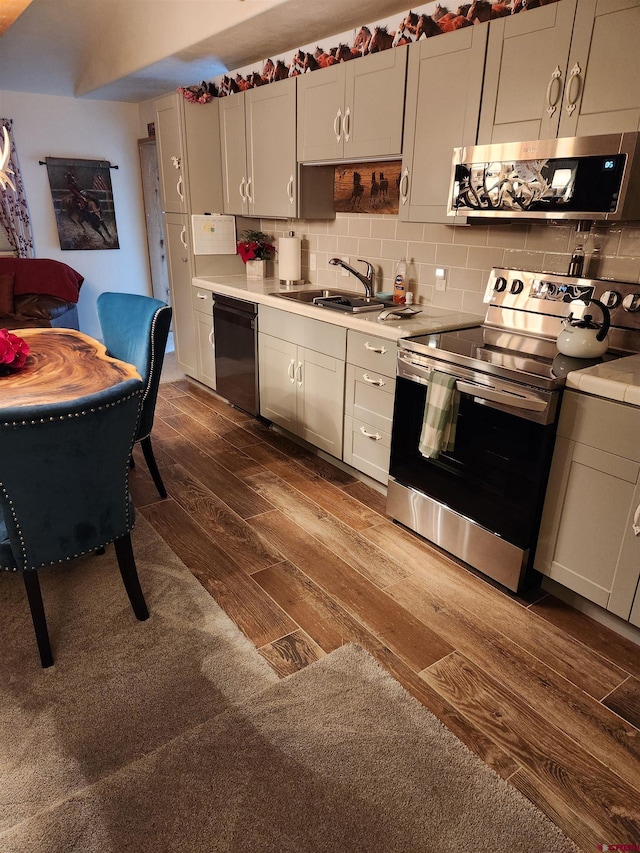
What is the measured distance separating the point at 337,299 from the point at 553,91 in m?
1.65

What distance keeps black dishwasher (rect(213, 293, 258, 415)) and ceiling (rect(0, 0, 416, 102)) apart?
1.57 m

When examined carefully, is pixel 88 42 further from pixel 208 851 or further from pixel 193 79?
pixel 208 851

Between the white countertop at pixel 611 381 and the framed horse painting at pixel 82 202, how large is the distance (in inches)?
216

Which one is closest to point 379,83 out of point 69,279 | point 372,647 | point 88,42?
point 372,647

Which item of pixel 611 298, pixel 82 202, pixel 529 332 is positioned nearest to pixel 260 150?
pixel 529 332

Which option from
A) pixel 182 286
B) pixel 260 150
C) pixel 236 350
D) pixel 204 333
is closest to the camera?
pixel 260 150

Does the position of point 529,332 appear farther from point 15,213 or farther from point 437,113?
point 15,213

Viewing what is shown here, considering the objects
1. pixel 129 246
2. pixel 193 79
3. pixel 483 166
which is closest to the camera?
pixel 483 166

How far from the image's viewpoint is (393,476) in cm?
277

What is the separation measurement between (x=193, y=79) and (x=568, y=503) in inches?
173

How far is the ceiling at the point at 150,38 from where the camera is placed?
3061 mm

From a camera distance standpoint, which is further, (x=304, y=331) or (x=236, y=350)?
(x=236, y=350)

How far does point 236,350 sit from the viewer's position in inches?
161

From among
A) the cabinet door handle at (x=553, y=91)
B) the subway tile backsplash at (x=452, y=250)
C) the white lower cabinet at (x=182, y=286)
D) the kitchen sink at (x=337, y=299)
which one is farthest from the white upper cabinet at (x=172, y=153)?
the cabinet door handle at (x=553, y=91)
